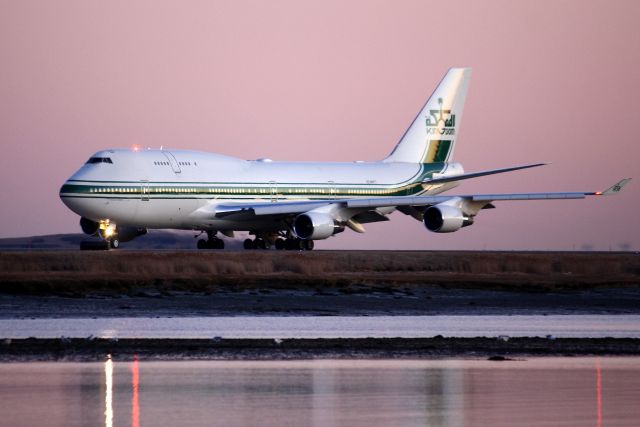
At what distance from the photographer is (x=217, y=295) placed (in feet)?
110

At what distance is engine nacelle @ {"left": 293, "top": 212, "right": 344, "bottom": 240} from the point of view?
53.1 metres

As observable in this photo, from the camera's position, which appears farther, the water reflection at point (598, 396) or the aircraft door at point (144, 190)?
the aircraft door at point (144, 190)

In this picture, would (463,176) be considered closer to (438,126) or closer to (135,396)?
(438,126)

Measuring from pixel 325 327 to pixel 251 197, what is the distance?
3088 centimetres

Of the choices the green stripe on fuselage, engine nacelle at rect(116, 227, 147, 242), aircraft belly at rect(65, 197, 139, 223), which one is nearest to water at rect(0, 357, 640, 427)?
aircraft belly at rect(65, 197, 139, 223)

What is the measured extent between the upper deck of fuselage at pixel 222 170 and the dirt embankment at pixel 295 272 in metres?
9.00

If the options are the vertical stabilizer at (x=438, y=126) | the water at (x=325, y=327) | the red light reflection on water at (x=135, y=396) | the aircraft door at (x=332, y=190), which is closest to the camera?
the red light reflection on water at (x=135, y=396)

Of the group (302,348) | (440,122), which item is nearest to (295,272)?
(302,348)

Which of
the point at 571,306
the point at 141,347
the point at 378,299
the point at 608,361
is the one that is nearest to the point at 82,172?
the point at 378,299

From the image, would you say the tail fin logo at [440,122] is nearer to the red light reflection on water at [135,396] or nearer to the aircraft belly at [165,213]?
the aircraft belly at [165,213]

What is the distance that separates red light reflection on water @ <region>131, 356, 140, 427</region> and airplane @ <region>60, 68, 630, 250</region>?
32.7 metres

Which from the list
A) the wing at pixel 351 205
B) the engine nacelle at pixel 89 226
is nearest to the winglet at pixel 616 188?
the wing at pixel 351 205

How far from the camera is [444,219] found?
5334 centimetres

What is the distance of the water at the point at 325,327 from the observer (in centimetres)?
2323
